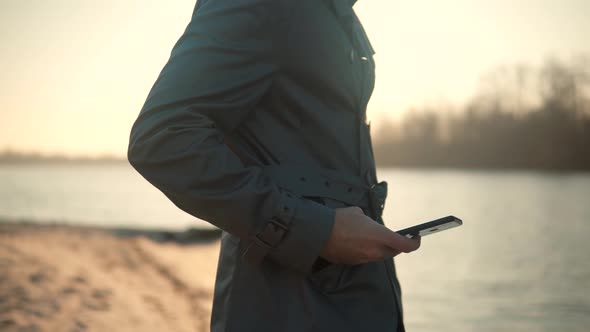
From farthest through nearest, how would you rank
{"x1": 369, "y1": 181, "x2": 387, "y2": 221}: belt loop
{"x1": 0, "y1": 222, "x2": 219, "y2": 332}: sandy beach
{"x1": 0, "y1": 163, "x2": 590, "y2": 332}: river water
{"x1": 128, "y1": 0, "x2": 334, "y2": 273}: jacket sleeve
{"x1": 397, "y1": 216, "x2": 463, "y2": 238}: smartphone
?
{"x1": 0, "y1": 163, "x2": 590, "y2": 332}: river water, {"x1": 0, "y1": 222, "x2": 219, "y2": 332}: sandy beach, {"x1": 369, "y1": 181, "x2": 387, "y2": 221}: belt loop, {"x1": 397, "y1": 216, "x2": 463, "y2": 238}: smartphone, {"x1": 128, "y1": 0, "x2": 334, "y2": 273}: jacket sleeve

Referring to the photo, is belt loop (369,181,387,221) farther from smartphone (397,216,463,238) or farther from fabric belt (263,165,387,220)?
smartphone (397,216,463,238)

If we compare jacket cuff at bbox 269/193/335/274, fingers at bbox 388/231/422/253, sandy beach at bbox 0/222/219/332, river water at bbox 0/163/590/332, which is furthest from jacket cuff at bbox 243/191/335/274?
river water at bbox 0/163/590/332

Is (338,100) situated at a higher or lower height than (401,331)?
higher

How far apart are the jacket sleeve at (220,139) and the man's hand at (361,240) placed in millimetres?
30

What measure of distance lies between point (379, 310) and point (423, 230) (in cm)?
26

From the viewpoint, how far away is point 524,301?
40.4ft

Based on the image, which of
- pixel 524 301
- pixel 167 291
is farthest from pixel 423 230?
pixel 524 301

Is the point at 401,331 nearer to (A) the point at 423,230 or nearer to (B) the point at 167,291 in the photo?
(A) the point at 423,230

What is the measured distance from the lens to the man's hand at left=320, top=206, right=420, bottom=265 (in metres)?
1.29

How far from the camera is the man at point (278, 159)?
49.1 inches

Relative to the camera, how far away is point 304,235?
1282mm

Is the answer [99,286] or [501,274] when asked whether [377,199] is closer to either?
[99,286]

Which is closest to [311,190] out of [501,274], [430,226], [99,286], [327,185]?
[327,185]

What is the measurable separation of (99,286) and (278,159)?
26.0ft
